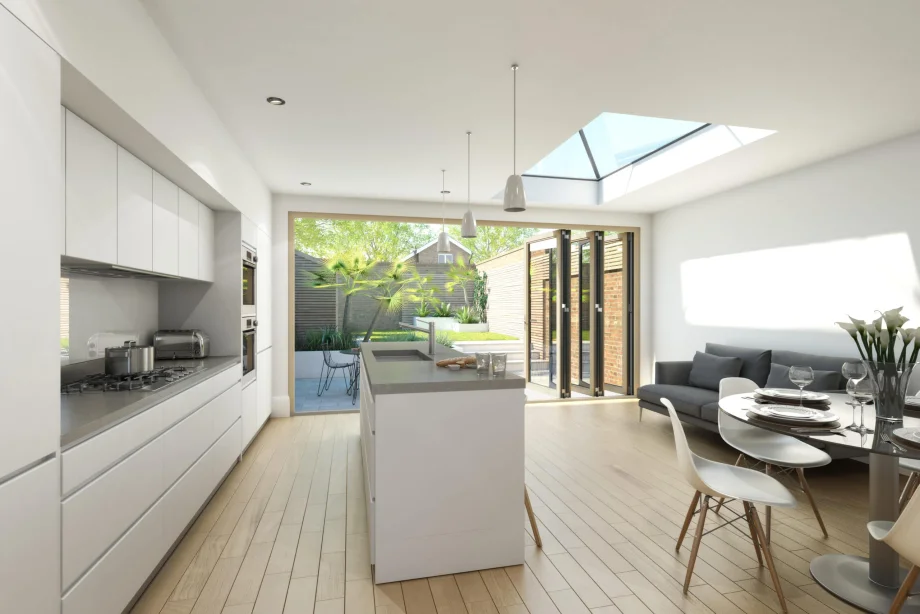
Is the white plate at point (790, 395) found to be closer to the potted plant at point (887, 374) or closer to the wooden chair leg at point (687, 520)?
the potted plant at point (887, 374)

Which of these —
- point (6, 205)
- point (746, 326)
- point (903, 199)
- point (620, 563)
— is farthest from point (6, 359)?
point (746, 326)

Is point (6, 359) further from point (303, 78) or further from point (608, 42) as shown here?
point (608, 42)

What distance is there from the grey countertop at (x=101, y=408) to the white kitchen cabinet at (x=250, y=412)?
4.75 ft

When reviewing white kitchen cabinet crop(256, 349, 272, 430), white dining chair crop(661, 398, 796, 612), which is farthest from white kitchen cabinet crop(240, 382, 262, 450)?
white dining chair crop(661, 398, 796, 612)

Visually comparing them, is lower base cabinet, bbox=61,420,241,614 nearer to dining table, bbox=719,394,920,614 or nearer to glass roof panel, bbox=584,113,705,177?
dining table, bbox=719,394,920,614

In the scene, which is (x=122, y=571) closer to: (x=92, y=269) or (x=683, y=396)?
(x=92, y=269)

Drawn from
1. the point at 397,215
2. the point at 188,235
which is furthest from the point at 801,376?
the point at 397,215

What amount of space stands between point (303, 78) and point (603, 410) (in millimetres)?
4901

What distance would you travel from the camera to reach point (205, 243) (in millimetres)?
3762

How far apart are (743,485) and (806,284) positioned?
306 cm

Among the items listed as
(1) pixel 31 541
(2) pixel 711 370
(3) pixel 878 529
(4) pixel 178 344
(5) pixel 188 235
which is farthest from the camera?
(2) pixel 711 370

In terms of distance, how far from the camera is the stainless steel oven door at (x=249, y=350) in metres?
4.21

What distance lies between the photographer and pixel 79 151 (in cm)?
200

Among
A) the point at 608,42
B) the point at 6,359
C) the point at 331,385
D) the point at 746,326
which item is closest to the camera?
the point at 6,359
